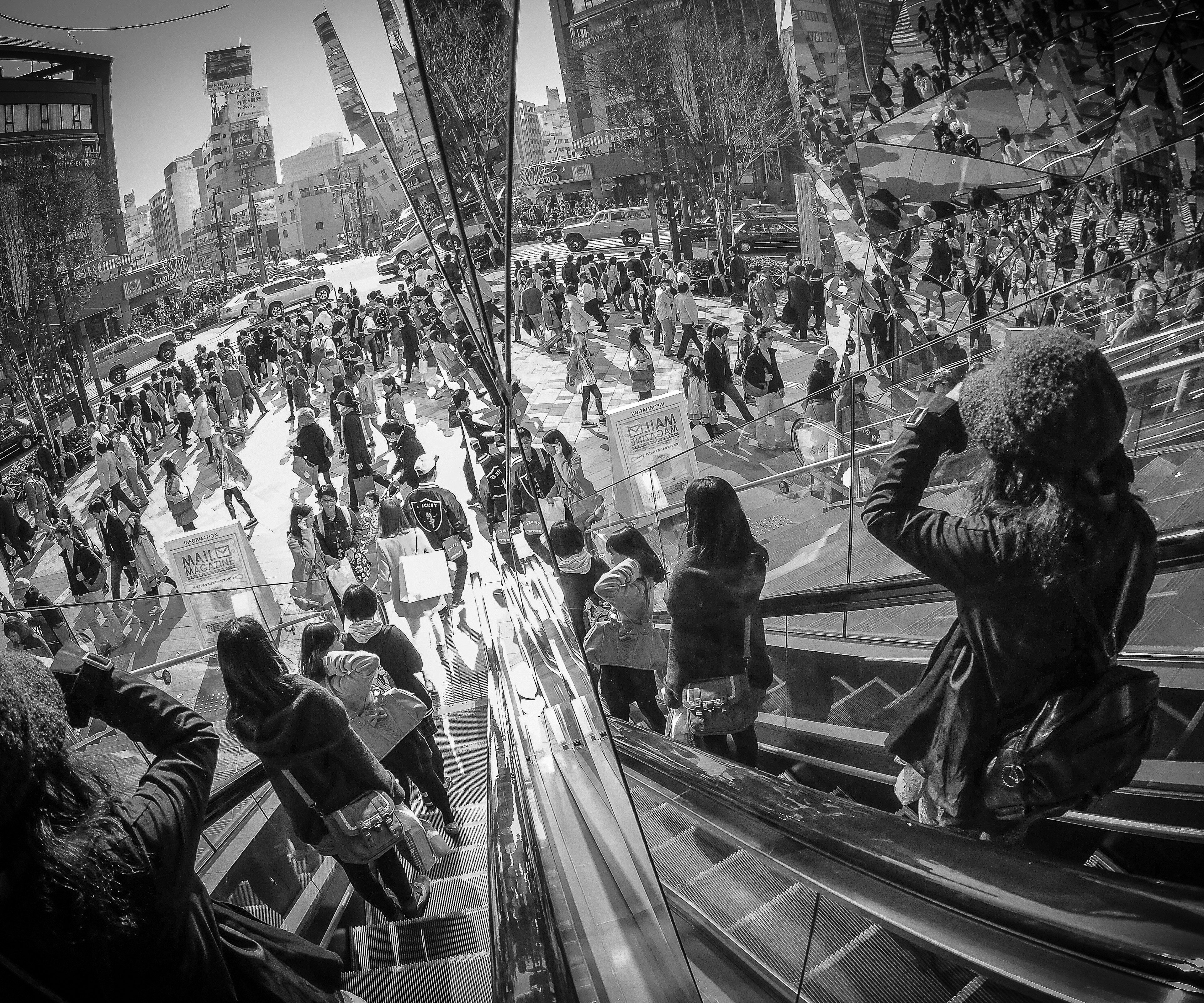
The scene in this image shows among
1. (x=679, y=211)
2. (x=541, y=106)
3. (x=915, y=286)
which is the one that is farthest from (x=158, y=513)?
(x=915, y=286)

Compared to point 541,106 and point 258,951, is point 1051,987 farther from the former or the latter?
point 541,106

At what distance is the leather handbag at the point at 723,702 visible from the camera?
2107mm

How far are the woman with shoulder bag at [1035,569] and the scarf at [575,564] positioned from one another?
1057mm

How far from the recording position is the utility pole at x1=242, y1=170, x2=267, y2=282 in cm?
848

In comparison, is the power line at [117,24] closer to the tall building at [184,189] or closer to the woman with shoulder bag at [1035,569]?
the tall building at [184,189]

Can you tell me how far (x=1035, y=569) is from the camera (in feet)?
3.73

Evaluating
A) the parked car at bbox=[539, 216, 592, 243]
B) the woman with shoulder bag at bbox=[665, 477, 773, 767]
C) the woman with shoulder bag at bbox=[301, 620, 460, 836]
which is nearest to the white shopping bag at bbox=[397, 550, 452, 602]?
the woman with shoulder bag at bbox=[301, 620, 460, 836]

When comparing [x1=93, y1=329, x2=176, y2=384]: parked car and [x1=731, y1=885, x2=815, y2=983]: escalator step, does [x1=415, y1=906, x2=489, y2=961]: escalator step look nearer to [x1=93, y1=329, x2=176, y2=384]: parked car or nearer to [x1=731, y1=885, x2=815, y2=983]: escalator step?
[x1=731, y1=885, x2=815, y2=983]: escalator step

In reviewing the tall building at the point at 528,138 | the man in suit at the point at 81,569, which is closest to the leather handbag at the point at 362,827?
the tall building at the point at 528,138

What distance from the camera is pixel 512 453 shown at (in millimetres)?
5508

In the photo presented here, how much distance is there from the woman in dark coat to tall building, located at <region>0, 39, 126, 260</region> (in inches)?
171

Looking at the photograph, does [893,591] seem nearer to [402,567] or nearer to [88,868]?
[88,868]

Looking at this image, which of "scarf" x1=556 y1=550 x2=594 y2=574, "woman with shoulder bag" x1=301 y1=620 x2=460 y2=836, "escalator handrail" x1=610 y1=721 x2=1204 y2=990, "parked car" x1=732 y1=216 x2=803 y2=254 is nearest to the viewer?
"escalator handrail" x1=610 y1=721 x2=1204 y2=990

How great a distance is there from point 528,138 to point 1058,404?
8502 mm
